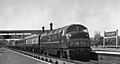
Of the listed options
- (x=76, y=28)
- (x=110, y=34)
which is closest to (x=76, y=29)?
(x=76, y=28)

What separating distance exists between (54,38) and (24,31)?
221 feet

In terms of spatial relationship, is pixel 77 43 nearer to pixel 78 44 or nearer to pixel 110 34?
pixel 78 44

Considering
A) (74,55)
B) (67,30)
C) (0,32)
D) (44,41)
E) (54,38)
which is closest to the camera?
(74,55)

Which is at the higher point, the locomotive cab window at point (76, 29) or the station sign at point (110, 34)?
the locomotive cab window at point (76, 29)


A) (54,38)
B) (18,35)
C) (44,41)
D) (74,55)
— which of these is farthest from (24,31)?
(74,55)

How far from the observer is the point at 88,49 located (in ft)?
62.0

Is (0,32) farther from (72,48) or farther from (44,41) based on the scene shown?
(72,48)

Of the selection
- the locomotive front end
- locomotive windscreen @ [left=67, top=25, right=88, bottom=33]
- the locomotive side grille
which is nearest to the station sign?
locomotive windscreen @ [left=67, top=25, right=88, bottom=33]

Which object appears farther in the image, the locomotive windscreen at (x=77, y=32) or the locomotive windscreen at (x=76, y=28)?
the locomotive windscreen at (x=76, y=28)

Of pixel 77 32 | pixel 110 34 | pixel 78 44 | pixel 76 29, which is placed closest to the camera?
pixel 78 44

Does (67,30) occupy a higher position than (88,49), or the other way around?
(67,30)

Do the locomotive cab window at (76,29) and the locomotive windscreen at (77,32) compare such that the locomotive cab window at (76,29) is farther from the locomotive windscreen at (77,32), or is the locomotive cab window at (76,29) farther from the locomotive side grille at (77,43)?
the locomotive side grille at (77,43)

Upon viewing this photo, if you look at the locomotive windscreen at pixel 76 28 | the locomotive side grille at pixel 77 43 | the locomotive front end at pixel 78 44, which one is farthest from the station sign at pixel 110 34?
the locomotive side grille at pixel 77 43

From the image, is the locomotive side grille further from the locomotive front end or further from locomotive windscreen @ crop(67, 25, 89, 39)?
locomotive windscreen @ crop(67, 25, 89, 39)
